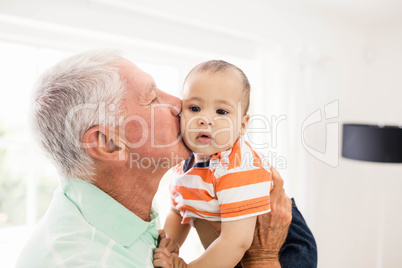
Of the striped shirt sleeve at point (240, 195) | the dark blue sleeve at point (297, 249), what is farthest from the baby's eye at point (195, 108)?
the dark blue sleeve at point (297, 249)

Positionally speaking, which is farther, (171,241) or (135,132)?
(171,241)

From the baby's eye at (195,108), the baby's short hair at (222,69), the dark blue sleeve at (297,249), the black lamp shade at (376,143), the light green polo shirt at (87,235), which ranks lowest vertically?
the dark blue sleeve at (297,249)

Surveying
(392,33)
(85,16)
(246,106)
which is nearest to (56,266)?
(246,106)

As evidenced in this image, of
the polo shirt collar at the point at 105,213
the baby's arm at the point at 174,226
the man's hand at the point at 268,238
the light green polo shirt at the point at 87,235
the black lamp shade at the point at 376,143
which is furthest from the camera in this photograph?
the black lamp shade at the point at 376,143

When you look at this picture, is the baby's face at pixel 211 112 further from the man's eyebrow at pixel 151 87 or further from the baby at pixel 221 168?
the man's eyebrow at pixel 151 87

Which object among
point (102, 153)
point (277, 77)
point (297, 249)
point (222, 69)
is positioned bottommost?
point (297, 249)

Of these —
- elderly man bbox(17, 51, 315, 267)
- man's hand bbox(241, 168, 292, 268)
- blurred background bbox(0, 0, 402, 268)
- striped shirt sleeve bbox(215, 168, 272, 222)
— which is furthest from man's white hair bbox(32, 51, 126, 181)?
blurred background bbox(0, 0, 402, 268)

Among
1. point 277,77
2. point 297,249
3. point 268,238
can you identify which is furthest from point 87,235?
point 277,77

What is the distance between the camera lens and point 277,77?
269 centimetres

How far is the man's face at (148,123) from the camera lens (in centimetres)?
93

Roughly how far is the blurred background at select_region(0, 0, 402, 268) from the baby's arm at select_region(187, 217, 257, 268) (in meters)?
1.39

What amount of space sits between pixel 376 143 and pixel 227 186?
Answer: 6.79ft

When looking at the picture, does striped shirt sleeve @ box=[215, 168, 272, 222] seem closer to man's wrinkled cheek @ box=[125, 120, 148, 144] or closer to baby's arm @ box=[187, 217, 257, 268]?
baby's arm @ box=[187, 217, 257, 268]

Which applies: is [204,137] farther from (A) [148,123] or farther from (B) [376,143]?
(B) [376,143]
